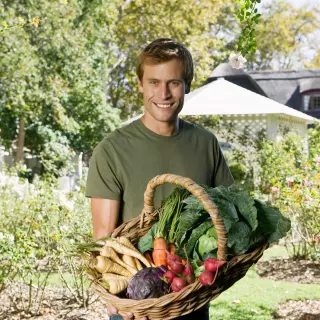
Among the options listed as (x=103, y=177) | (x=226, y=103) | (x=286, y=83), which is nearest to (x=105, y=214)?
(x=103, y=177)

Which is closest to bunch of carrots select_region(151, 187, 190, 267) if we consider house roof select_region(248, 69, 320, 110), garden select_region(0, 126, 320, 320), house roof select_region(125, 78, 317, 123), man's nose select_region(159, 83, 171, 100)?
man's nose select_region(159, 83, 171, 100)

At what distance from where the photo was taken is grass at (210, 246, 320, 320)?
18.7 ft

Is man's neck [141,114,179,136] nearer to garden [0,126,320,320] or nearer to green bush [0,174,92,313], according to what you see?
garden [0,126,320,320]

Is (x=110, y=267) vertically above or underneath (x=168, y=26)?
underneath

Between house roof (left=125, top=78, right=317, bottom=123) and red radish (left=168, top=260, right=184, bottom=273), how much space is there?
12250mm

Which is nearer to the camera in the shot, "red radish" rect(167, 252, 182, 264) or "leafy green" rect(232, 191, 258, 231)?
"red radish" rect(167, 252, 182, 264)

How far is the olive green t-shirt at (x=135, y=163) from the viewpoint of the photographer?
2.42 meters

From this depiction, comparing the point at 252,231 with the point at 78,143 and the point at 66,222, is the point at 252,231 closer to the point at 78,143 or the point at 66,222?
the point at 66,222

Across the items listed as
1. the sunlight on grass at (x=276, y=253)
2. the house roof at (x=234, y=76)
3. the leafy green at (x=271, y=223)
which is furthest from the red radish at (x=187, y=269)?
the house roof at (x=234, y=76)

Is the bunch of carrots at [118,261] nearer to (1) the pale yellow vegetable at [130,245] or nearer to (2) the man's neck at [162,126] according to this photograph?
(1) the pale yellow vegetable at [130,245]

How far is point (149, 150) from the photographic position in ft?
8.07

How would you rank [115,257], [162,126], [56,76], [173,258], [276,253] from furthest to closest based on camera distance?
[56,76] < [276,253] < [162,126] < [115,257] < [173,258]

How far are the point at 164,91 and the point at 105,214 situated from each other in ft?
1.62

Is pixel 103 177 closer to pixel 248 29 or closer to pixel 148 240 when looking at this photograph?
pixel 148 240
